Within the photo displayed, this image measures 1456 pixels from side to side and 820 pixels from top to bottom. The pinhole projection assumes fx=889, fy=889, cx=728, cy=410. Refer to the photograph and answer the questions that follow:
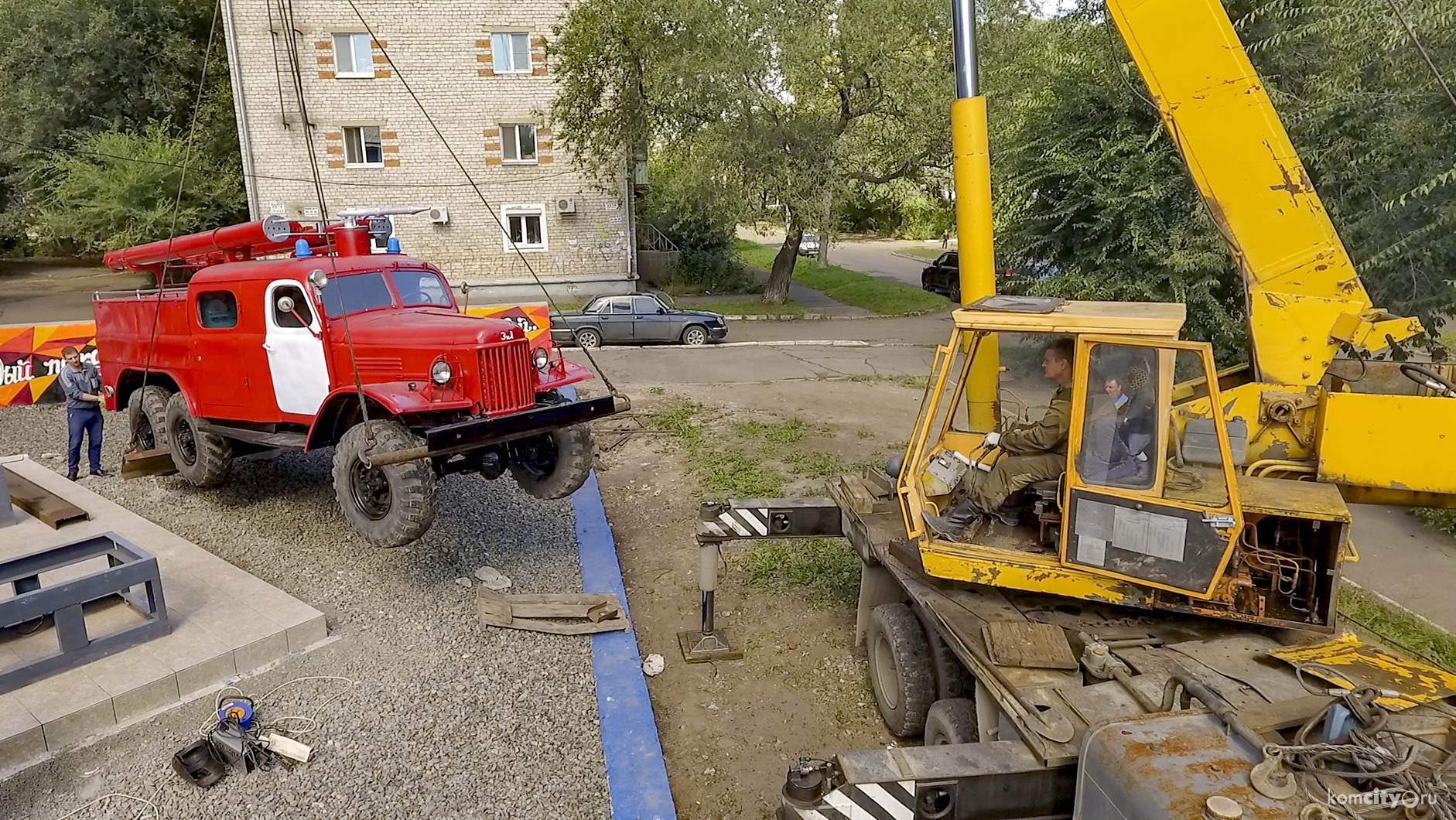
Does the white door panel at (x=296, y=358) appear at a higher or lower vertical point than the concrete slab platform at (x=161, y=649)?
higher

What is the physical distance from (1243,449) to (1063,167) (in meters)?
8.95

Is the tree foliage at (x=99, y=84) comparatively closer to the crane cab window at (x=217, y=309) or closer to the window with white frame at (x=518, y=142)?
the window with white frame at (x=518, y=142)

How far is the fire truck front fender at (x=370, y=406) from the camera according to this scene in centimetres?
679

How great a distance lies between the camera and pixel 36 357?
45.4 feet

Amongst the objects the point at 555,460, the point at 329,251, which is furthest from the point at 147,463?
the point at 555,460

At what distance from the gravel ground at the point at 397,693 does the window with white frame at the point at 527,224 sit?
715 inches

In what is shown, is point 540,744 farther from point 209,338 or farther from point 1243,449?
point 209,338

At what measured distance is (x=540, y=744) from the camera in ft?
17.8

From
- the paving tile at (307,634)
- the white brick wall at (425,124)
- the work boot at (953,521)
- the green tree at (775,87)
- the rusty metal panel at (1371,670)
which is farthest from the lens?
the white brick wall at (425,124)

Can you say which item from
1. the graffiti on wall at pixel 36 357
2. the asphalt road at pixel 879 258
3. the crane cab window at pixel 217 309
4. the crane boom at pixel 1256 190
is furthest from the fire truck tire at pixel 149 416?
the asphalt road at pixel 879 258

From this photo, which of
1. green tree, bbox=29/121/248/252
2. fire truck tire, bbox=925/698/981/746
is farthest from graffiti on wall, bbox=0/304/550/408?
green tree, bbox=29/121/248/252

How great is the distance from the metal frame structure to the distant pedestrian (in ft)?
13.6

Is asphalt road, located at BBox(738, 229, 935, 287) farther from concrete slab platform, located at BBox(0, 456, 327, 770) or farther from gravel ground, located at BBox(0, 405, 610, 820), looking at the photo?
concrete slab platform, located at BBox(0, 456, 327, 770)

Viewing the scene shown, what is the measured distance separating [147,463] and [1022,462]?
787 cm
